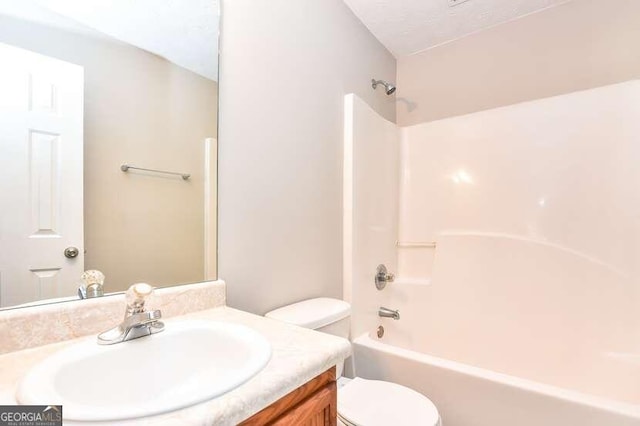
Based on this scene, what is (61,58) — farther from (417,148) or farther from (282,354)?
(417,148)

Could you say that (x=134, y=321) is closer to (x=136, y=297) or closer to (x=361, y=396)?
(x=136, y=297)

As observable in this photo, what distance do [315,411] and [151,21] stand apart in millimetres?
1162

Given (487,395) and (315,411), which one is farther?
(487,395)

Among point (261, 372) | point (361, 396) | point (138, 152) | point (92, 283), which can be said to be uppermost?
point (138, 152)

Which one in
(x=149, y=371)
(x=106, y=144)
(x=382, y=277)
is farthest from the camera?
(x=382, y=277)

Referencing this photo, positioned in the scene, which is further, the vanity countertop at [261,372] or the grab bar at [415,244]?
the grab bar at [415,244]

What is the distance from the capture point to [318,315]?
1.22 m

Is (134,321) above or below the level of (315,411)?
above

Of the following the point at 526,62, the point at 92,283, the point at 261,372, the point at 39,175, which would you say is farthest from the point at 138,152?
the point at 526,62

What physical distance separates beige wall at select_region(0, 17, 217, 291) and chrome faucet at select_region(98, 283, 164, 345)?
151 mm

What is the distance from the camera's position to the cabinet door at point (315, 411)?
23.3 inches

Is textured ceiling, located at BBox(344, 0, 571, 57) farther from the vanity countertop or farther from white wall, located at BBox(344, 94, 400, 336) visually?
the vanity countertop

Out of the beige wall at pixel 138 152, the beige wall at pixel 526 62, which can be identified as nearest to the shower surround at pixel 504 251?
the beige wall at pixel 526 62

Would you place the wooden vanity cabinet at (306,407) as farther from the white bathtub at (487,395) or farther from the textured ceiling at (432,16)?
the textured ceiling at (432,16)
